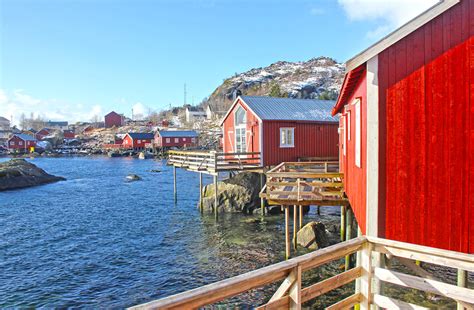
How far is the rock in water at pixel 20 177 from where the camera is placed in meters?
34.8

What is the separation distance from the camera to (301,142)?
23.3m

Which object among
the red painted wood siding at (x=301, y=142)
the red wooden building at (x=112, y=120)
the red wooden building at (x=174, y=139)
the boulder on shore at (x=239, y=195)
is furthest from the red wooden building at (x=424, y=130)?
the red wooden building at (x=112, y=120)

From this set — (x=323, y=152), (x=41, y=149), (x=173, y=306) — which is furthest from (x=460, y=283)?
(x=41, y=149)

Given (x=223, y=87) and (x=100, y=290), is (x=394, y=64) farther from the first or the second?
(x=223, y=87)

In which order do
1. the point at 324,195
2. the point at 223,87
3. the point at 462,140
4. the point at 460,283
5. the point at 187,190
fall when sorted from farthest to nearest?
the point at 223,87
the point at 187,190
the point at 324,195
the point at 460,283
the point at 462,140

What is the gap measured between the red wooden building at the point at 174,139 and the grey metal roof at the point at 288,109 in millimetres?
55346

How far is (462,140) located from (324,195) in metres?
7.20

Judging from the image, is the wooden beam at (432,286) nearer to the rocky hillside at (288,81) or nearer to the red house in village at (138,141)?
the red house in village at (138,141)

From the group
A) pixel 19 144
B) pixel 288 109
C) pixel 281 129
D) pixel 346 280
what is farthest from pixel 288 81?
pixel 346 280

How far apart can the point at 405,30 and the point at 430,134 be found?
1806mm

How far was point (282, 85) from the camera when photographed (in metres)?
122

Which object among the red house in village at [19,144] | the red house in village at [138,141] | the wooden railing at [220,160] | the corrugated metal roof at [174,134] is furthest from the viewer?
the red house in village at [19,144]

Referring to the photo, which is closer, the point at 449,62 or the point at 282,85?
the point at 449,62

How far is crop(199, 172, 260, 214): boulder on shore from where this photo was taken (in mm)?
21891
